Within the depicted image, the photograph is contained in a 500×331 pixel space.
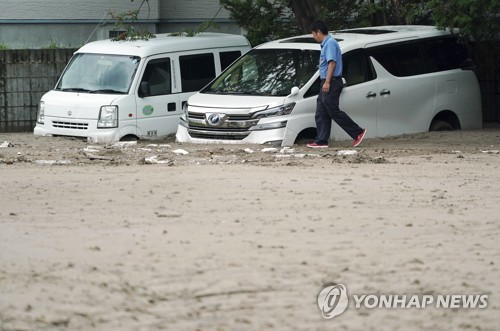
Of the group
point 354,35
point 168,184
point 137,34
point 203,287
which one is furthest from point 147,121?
point 203,287

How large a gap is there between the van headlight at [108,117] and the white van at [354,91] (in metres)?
1.07

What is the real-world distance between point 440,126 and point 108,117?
5.01 meters

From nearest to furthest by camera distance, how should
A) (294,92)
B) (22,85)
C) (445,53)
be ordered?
(294,92) < (445,53) < (22,85)

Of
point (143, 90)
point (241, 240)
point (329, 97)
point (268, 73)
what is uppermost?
point (268, 73)

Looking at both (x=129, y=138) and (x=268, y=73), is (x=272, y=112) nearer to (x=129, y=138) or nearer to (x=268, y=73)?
(x=268, y=73)

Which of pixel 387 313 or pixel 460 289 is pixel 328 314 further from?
pixel 460 289

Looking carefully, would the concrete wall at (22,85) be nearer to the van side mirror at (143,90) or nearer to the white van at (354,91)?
the van side mirror at (143,90)

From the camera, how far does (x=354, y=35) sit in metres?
16.9

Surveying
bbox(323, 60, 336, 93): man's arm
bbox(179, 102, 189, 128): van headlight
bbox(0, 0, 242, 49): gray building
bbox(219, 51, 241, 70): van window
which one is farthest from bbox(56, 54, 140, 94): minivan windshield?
bbox(0, 0, 242, 49): gray building

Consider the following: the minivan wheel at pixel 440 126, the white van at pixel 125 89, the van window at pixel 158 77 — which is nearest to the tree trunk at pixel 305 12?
the white van at pixel 125 89

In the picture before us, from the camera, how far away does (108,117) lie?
16.6 metres

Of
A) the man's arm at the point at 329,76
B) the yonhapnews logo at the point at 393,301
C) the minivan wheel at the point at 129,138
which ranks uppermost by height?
the man's arm at the point at 329,76

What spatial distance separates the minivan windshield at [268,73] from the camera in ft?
52.1

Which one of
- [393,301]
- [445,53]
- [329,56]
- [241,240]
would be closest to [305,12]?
[445,53]
